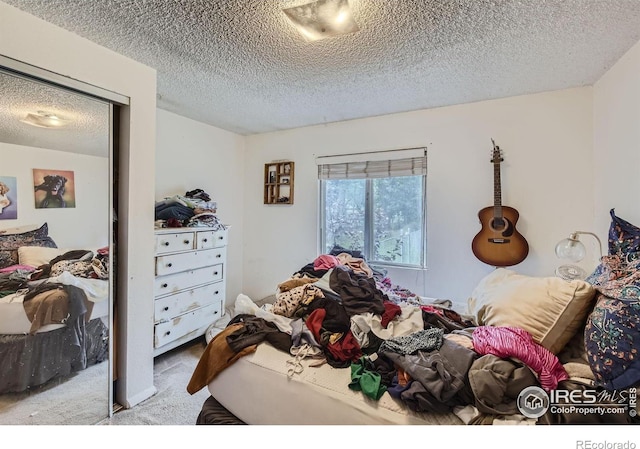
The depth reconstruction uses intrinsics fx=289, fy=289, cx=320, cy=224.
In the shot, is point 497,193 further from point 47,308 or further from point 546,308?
point 47,308

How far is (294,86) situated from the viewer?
2.16m

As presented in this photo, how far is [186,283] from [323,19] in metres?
2.17

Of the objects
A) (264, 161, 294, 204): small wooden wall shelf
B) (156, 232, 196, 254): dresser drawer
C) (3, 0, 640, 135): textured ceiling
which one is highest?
(3, 0, 640, 135): textured ceiling

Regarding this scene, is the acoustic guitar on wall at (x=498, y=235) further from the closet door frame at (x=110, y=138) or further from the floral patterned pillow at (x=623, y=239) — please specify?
the closet door frame at (x=110, y=138)

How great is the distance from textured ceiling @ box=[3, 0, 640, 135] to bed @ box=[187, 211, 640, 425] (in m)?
1.02

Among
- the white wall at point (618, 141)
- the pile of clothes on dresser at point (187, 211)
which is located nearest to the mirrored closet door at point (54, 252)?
the pile of clothes on dresser at point (187, 211)

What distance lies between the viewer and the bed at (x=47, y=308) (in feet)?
4.51

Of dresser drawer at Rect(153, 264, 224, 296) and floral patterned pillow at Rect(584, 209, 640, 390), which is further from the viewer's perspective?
dresser drawer at Rect(153, 264, 224, 296)

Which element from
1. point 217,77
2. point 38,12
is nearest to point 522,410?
point 217,77

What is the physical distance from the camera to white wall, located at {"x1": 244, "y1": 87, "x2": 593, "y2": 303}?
213 centimetres

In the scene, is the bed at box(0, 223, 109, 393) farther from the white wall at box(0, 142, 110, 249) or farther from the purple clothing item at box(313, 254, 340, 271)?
the purple clothing item at box(313, 254, 340, 271)

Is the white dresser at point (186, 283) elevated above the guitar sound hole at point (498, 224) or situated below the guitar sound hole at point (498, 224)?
below

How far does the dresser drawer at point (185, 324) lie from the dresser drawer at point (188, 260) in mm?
400

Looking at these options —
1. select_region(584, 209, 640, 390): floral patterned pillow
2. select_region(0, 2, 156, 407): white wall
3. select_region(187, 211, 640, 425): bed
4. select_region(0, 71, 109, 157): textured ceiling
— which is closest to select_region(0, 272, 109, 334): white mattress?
select_region(0, 2, 156, 407): white wall
